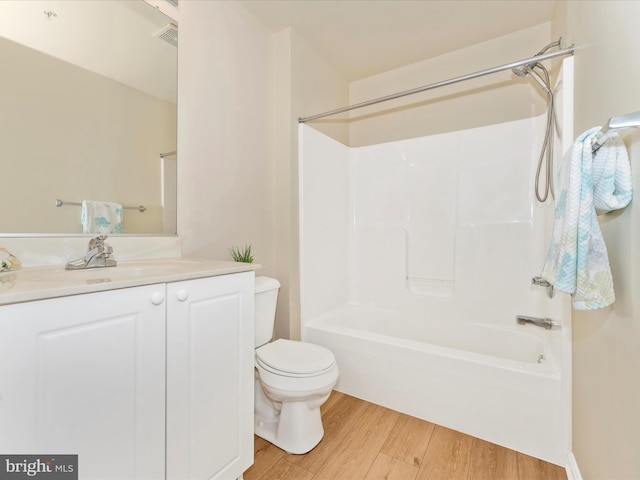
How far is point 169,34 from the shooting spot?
1.52m

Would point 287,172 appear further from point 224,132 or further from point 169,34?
point 169,34

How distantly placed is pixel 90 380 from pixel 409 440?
146 centimetres

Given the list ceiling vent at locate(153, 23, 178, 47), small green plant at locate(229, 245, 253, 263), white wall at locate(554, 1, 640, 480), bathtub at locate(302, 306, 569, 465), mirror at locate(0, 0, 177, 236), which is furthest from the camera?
small green plant at locate(229, 245, 253, 263)

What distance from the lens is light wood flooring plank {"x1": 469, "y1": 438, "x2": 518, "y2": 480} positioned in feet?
4.18

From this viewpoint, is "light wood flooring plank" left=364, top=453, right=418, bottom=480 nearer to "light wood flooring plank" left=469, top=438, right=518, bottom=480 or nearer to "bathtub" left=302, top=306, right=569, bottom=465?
"light wood flooring plank" left=469, top=438, right=518, bottom=480

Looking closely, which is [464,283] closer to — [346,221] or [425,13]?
[346,221]

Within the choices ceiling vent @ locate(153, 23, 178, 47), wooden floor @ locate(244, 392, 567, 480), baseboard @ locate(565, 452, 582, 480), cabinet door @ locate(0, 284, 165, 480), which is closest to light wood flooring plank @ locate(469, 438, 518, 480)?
wooden floor @ locate(244, 392, 567, 480)

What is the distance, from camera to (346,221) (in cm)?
262

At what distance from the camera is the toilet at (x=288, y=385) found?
136cm

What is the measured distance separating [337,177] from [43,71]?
183 cm

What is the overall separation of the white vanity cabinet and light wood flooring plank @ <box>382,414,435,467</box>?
27.8 inches

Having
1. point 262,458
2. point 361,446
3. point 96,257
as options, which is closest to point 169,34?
point 96,257

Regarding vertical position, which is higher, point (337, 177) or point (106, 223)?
point (337, 177)

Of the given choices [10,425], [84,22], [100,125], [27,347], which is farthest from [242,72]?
[10,425]
